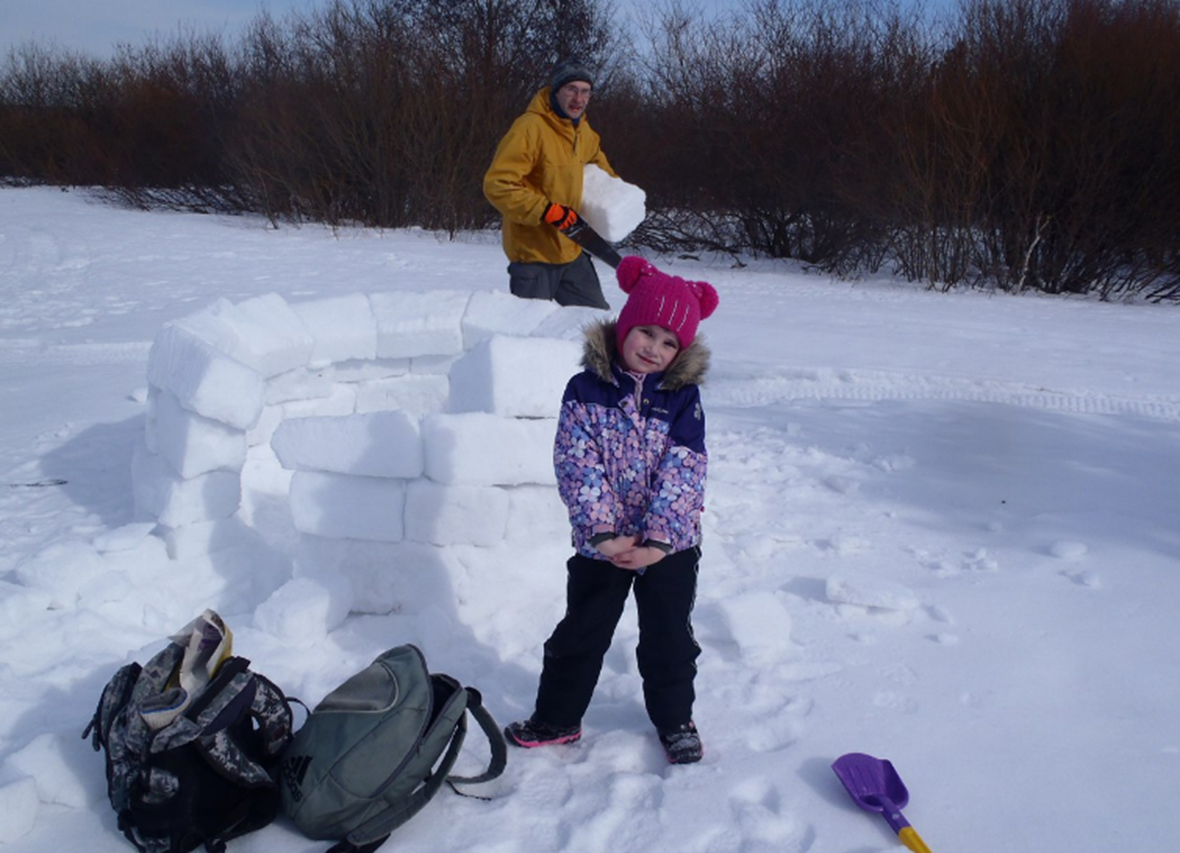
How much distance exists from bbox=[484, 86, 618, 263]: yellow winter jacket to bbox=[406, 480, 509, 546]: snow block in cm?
143

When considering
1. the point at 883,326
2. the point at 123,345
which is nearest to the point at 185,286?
the point at 123,345

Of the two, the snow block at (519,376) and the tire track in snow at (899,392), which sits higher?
the snow block at (519,376)

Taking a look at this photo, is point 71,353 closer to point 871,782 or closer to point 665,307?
point 665,307

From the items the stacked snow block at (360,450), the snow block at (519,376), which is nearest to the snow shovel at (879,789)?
the stacked snow block at (360,450)

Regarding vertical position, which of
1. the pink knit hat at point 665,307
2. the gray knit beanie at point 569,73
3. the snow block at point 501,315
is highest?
the gray knit beanie at point 569,73

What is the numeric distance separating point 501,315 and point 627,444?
1.67 metres

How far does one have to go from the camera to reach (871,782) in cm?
195

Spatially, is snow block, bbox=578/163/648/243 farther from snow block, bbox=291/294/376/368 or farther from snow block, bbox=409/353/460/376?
snow block, bbox=291/294/376/368

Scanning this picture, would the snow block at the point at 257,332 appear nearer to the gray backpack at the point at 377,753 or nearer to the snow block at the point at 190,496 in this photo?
the snow block at the point at 190,496

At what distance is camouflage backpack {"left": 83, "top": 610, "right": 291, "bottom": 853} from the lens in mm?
1789

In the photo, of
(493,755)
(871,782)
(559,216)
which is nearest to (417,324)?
(559,216)

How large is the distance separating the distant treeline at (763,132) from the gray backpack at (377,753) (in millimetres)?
8531

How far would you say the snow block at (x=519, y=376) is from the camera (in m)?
2.75

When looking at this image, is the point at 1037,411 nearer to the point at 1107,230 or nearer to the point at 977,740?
the point at 977,740
